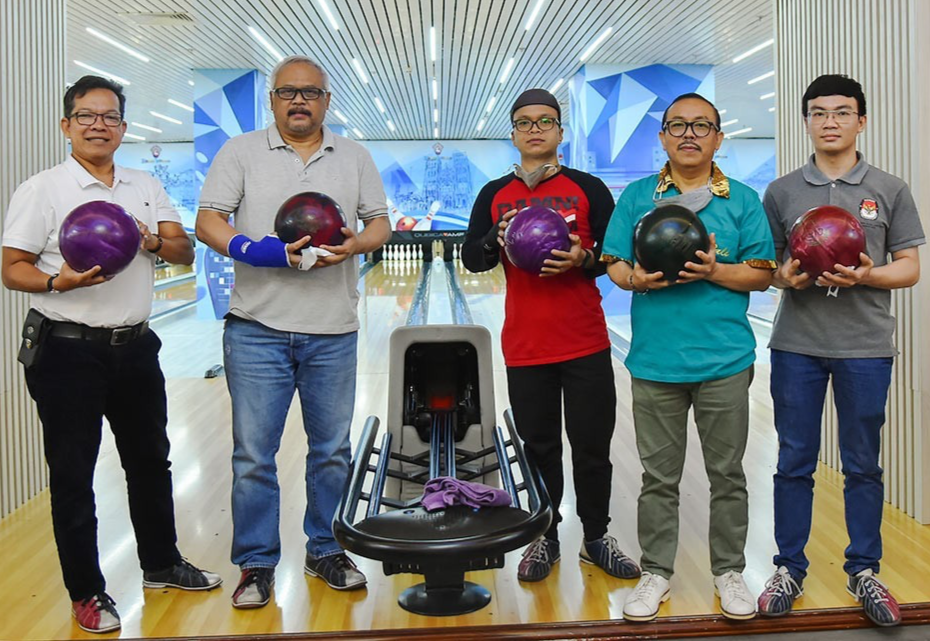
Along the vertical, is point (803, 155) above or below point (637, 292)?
above

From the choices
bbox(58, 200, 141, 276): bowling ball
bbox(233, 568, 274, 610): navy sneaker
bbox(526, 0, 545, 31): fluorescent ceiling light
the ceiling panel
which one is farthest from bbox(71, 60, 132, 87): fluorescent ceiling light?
bbox(233, 568, 274, 610): navy sneaker

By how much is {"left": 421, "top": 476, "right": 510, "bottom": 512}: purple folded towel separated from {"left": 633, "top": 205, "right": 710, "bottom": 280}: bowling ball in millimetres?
656

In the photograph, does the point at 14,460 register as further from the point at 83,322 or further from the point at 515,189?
the point at 515,189

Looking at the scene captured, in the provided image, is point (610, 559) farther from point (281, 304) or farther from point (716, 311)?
point (281, 304)

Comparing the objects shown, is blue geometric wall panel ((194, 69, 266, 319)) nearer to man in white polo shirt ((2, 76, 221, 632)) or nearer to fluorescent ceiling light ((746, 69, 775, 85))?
fluorescent ceiling light ((746, 69, 775, 85))

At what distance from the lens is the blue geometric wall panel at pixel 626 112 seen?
9.26 metres

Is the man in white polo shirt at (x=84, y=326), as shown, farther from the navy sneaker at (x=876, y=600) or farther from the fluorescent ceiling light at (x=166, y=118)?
the fluorescent ceiling light at (x=166, y=118)

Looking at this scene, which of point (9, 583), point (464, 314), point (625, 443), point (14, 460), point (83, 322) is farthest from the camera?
point (464, 314)

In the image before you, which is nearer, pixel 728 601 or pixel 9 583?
pixel 728 601

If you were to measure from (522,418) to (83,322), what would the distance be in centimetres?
119

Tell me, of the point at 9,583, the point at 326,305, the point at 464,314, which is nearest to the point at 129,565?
the point at 9,583

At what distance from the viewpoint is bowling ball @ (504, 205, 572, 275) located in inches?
81.4

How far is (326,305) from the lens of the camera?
223 cm

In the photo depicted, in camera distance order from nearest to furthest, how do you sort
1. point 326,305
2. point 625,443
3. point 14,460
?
point 326,305 → point 14,460 → point 625,443
